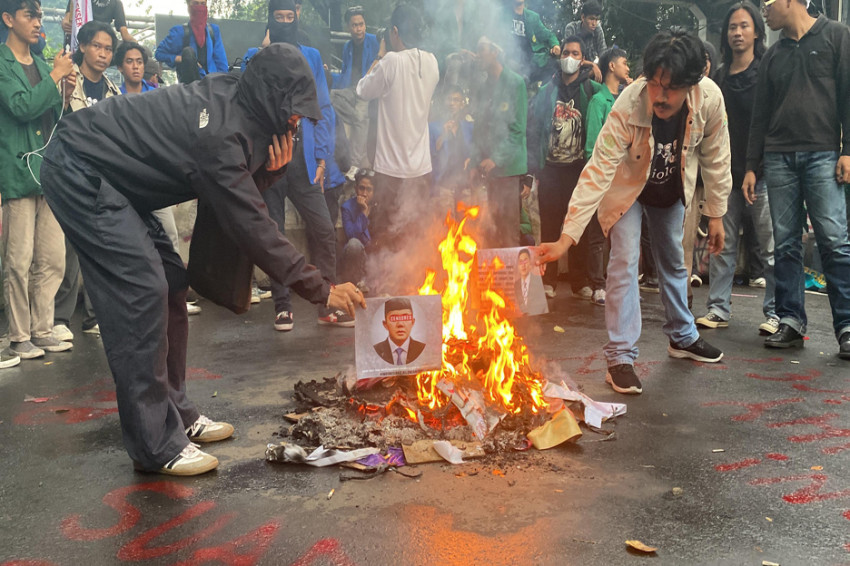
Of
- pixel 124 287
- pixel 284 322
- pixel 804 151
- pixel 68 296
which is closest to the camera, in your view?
pixel 124 287

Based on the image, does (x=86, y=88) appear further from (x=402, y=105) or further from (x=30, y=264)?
(x=402, y=105)

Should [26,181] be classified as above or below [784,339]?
above

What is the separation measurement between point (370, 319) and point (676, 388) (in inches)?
93.6

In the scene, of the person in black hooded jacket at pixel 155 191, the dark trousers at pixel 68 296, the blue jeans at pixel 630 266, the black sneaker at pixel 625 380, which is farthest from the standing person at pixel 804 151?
the dark trousers at pixel 68 296

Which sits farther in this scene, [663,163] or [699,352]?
[699,352]

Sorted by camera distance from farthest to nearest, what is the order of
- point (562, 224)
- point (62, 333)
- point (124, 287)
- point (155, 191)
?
point (562, 224), point (62, 333), point (155, 191), point (124, 287)

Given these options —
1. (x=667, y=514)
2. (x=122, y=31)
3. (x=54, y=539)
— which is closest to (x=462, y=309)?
(x=667, y=514)

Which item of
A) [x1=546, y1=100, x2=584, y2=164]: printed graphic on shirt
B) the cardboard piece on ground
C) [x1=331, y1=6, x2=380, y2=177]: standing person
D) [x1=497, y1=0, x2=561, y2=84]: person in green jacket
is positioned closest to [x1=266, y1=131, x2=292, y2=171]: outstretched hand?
the cardboard piece on ground

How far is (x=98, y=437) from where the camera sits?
4.25 m

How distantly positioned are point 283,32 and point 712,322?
17.3ft

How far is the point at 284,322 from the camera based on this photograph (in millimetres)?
7309

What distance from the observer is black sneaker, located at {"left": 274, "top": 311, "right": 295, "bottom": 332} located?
726cm

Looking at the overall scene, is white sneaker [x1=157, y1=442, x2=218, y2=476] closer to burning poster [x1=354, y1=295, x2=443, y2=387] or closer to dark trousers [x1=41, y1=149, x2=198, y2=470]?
dark trousers [x1=41, y1=149, x2=198, y2=470]

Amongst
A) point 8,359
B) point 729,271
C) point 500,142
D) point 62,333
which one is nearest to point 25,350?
point 8,359
